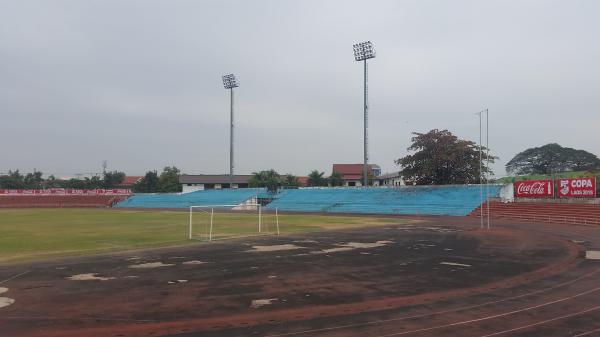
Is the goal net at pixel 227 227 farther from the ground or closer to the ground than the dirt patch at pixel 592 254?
closer to the ground

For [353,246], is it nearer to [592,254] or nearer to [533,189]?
[592,254]

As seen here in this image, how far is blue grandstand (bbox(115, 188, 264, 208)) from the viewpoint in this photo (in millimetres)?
89375

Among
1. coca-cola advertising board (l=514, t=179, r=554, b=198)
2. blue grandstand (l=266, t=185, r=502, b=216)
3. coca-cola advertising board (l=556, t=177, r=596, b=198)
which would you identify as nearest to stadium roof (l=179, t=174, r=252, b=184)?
blue grandstand (l=266, t=185, r=502, b=216)

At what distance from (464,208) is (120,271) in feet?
164

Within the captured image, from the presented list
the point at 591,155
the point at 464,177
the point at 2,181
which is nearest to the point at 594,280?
the point at 464,177

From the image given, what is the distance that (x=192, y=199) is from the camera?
313 ft

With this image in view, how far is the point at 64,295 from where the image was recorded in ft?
40.9

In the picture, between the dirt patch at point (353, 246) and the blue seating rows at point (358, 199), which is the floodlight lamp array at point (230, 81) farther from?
the dirt patch at point (353, 246)

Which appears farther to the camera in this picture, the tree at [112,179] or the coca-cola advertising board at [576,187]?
the tree at [112,179]

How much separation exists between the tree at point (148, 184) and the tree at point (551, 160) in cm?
9189

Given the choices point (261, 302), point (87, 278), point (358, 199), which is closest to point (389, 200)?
point (358, 199)

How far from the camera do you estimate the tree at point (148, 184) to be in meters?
124

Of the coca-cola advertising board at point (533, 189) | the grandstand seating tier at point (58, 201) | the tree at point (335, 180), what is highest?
the tree at point (335, 180)

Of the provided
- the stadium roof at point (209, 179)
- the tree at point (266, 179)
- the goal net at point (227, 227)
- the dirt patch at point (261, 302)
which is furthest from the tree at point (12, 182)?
the dirt patch at point (261, 302)
